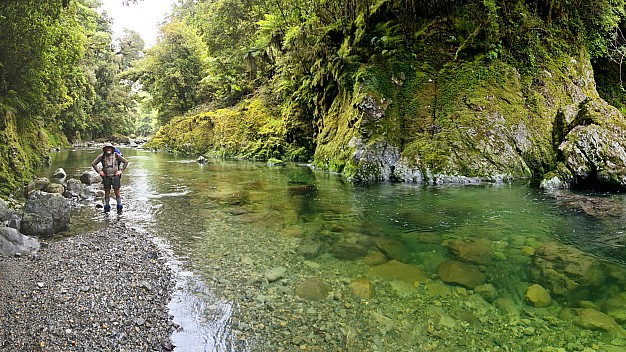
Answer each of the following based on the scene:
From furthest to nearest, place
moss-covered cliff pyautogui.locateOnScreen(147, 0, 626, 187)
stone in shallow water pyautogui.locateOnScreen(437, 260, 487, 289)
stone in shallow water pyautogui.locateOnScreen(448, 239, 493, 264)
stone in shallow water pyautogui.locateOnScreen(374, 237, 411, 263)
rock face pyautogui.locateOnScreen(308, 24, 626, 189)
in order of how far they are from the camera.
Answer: moss-covered cliff pyautogui.locateOnScreen(147, 0, 626, 187), rock face pyautogui.locateOnScreen(308, 24, 626, 189), stone in shallow water pyautogui.locateOnScreen(374, 237, 411, 263), stone in shallow water pyautogui.locateOnScreen(448, 239, 493, 264), stone in shallow water pyautogui.locateOnScreen(437, 260, 487, 289)

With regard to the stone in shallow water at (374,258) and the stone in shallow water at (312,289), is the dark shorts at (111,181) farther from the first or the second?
the stone in shallow water at (374,258)

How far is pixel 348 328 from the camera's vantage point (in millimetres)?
3807

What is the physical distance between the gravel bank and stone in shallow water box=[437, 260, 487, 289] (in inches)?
131

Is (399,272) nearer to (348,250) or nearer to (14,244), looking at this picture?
(348,250)

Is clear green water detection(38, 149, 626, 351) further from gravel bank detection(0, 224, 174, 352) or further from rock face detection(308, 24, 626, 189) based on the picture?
rock face detection(308, 24, 626, 189)

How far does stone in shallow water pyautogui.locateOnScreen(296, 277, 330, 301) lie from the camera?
449 centimetres

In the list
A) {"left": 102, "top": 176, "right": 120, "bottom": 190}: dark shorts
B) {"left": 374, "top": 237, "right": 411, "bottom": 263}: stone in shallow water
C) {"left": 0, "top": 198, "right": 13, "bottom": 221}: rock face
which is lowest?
{"left": 374, "top": 237, "right": 411, "bottom": 263}: stone in shallow water

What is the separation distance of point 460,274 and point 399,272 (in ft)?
2.54

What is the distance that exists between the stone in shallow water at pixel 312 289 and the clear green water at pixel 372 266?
8 cm

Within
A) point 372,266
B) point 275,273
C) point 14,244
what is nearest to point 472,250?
point 372,266

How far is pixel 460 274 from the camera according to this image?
16.5 ft

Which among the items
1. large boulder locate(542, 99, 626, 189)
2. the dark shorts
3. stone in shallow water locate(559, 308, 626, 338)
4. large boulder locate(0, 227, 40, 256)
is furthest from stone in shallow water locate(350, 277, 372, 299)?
large boulder locate(542, 99, 626, 189)

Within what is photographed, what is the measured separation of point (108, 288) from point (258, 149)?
64.2ft

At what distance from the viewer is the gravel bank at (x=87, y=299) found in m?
3.46
